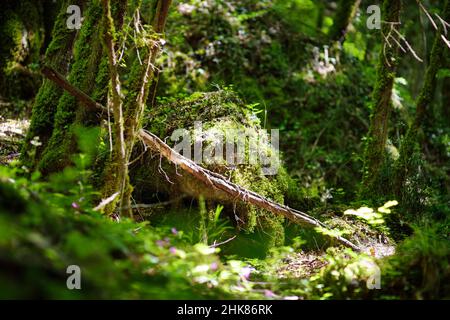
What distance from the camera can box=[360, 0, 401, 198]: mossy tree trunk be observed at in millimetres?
6488

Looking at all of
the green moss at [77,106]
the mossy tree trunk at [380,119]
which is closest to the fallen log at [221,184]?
the green moss at [77,106]

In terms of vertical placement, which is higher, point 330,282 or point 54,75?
point 54,75

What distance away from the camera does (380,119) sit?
6723mm

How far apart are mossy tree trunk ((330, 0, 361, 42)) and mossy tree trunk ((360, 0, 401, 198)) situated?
13.9 ft

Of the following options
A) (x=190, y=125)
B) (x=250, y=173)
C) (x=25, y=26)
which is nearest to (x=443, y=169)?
(x=250, y=173)

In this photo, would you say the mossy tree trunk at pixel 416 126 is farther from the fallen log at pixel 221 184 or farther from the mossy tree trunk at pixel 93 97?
the mossy tree trunk at pixel 93 97

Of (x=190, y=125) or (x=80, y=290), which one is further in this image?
(x=190, y=125)

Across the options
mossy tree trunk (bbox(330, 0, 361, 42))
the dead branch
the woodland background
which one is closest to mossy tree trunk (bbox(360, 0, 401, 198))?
the woodland background

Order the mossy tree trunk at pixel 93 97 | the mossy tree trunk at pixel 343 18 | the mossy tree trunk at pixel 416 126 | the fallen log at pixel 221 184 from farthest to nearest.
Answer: the mossy tree trunk at pixel 343 18 < the mossy tree trunk at pixel 416 126 < the fallen log at pixel 221 184 < the mossy tree trunk at pixel 93 97

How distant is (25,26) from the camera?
8117mm

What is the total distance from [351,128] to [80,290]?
872 cm

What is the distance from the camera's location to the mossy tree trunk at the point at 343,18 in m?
10.6

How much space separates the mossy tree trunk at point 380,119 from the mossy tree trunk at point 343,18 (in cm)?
422

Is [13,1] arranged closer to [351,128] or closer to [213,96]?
[213,96]
